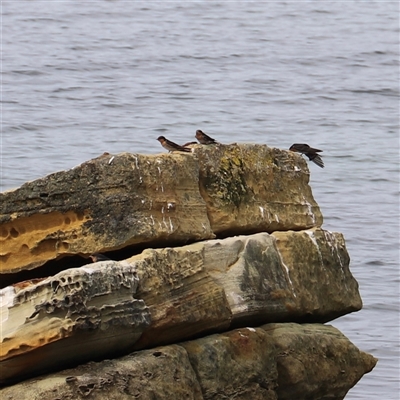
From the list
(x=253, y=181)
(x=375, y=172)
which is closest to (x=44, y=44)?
(x=375, y=172)

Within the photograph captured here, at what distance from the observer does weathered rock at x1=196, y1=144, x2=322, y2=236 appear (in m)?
10.8

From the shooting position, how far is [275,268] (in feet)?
35.2

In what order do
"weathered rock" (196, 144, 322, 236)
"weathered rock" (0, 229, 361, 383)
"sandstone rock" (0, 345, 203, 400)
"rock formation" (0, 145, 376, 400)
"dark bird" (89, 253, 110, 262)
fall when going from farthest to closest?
"weathered rock" (196, 144, 322, 236) → "dark bird" (89, 253, 110, 262) → "rock formation" (0, 145, 376, 400) → "weathered rock" (0, 229, 361, 383) → "sandstone rock" (0, 345, 203, 400)

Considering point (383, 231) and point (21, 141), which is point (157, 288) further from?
point (21, 141)

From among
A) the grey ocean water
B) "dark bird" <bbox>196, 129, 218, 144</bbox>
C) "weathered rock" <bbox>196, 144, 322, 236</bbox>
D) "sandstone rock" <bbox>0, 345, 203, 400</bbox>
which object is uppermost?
"dark bird" <bbox>196, 129, 218, 144</bbox>

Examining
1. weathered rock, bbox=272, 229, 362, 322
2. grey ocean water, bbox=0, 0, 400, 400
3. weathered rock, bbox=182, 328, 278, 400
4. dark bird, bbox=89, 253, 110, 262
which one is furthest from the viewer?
grey ocean water, bbox=0, 0, 400, 400

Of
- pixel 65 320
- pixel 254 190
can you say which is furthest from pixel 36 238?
pixel 254 190

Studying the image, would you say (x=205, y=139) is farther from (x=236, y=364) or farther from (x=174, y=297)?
(x=236, y=364)

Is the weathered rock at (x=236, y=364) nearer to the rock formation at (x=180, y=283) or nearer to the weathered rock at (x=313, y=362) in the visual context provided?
the rock formation at (x=180, y=283)

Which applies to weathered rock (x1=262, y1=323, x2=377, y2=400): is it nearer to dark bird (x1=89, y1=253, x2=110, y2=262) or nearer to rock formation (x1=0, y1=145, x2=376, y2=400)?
rock formation (x1=0, y1=145, x2=376, y2=400)

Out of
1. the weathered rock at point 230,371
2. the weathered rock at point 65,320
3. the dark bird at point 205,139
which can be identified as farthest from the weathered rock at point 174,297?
the dark bird at point 205,139

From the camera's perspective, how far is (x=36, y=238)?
32.3 ft

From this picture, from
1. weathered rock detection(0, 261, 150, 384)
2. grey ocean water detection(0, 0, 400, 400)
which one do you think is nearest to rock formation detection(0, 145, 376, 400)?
weathered rock detection(0, 261, 150, 384)

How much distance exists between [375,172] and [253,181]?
57.7 ft
